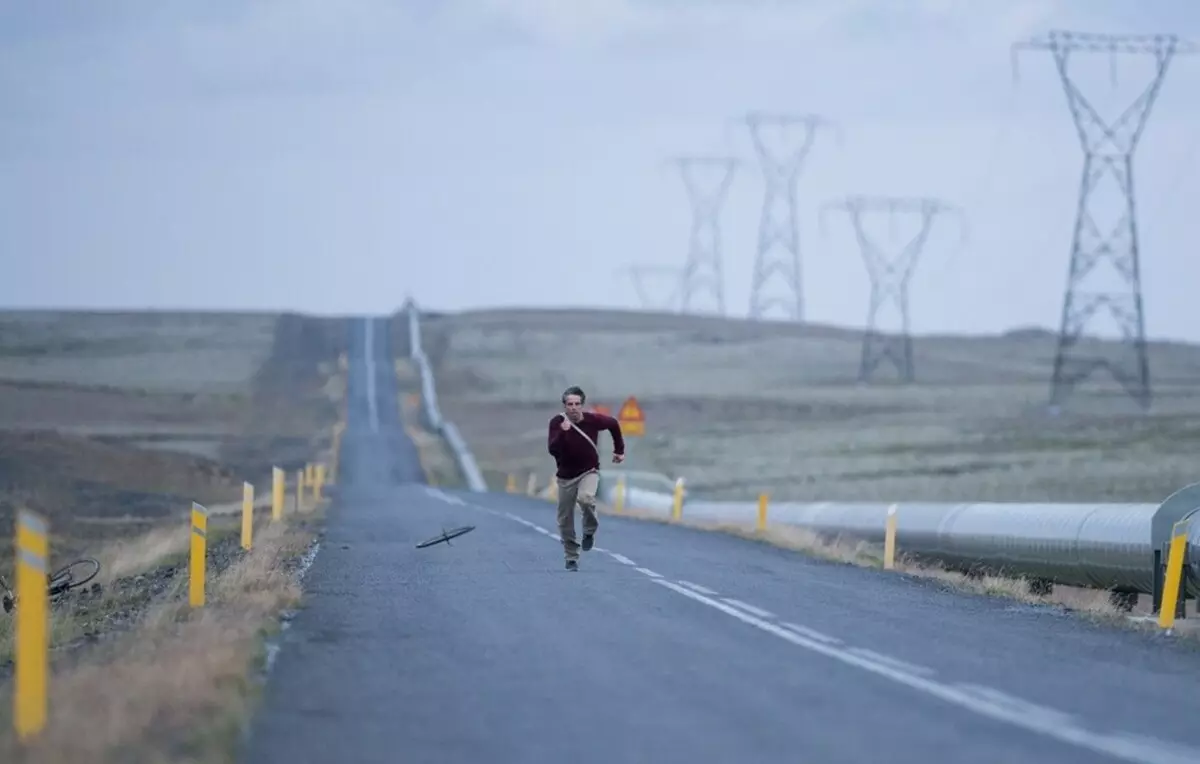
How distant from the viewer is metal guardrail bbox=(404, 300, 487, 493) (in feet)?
214

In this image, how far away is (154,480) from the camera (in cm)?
5572

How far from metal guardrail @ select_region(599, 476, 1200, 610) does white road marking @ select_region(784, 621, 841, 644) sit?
4.53 meters

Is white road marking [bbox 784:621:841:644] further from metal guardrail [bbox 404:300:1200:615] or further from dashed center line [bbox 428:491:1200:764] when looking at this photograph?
metal guardrail [bbox 404:300:1200:615]

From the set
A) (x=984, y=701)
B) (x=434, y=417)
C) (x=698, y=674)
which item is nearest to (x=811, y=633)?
(x=698, y=674)

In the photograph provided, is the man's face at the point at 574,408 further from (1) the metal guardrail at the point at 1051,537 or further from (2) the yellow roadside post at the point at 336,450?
(2) the yellow roadside post at the point at 336,450

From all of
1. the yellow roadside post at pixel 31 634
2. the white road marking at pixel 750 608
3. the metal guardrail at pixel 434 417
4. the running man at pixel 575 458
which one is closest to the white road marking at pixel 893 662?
the white road marking at pixel 750 608

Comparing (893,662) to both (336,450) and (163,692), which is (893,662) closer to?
(163,692)

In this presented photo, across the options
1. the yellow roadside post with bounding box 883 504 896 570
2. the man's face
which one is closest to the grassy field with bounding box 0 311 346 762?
the man's face

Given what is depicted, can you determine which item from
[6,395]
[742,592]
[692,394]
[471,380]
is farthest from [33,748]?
[471,380]

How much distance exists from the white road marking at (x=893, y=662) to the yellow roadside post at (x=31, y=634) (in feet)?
17.2

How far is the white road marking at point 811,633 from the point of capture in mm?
12970

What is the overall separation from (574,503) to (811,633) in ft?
19.9

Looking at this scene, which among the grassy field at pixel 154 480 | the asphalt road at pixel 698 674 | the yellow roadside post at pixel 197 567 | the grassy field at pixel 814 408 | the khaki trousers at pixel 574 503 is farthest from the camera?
the grassy field at pixel 814 408

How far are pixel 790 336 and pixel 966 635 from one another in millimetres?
138456
